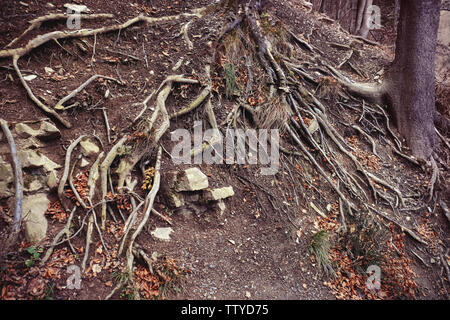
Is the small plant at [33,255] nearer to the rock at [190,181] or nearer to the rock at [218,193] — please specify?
the rock at [190,181]

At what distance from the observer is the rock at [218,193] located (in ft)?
11.9

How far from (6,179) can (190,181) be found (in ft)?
6.61

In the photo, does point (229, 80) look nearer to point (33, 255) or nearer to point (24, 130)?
point (24, 130)

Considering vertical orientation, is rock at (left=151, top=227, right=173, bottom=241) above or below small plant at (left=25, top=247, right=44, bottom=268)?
below

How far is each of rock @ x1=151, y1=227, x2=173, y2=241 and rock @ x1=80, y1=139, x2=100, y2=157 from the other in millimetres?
1336

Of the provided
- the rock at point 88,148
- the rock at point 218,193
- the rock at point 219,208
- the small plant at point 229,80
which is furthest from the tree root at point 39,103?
the small plant at point 229,80

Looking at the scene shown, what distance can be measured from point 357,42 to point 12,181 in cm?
916

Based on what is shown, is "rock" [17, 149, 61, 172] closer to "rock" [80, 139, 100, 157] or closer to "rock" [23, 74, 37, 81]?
"rock" [80, 139, 100, 157]

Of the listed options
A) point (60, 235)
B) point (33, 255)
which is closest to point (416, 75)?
point (60, 235)

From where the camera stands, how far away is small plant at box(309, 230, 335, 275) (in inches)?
140

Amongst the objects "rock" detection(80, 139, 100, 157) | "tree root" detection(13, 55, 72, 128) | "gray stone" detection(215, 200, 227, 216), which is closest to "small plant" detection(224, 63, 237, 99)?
"gray stone" detection(215, 200, 227, 216)

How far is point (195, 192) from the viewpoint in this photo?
11.9 feet

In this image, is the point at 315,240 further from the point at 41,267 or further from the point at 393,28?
the point at 393,28

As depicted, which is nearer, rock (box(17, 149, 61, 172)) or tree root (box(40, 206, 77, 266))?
tree root (box(40, 206, 77, 266))
